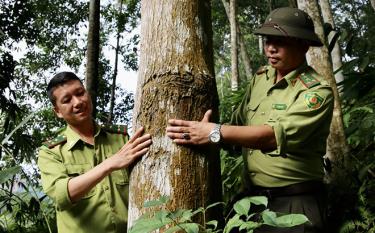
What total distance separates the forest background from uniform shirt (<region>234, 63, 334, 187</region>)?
83 cm

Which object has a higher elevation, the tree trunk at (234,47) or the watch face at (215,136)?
the tree trunk at (234,47)

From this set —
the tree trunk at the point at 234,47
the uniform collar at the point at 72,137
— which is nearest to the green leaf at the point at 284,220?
the uniform collar at the point at 72,137

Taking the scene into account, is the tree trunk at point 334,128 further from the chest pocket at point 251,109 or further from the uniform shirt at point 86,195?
the uniform shirt at point 86,195

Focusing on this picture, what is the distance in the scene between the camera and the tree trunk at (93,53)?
7406 millimetres

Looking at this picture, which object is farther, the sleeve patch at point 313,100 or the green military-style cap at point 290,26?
the green military-style cap at point 290,26

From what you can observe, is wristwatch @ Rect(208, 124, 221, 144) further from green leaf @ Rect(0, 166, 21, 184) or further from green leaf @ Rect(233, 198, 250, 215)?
green leaf @ Rect(0, 166, 21, 184)

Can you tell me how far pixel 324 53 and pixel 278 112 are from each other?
1.26m

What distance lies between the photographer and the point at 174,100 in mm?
1895

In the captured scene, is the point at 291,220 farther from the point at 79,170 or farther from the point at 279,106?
the point at 79,170

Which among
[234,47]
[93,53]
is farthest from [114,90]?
[93,53]

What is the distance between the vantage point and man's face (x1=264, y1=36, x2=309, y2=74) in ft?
7.38

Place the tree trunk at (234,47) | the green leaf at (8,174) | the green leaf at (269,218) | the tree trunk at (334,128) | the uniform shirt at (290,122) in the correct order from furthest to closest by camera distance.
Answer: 1. the tree trunk at (234,47)
2. the tree trunk at (334,128)
3. the uniform shirt at (290,122)
4. the green leaf at (8,174)
5. the green leaf at (269,218)

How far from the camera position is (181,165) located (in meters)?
1.84

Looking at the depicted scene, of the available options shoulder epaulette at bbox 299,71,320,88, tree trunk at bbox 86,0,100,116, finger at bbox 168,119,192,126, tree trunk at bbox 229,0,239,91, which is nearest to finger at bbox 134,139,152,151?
finger at bbox 168,119,192,126
